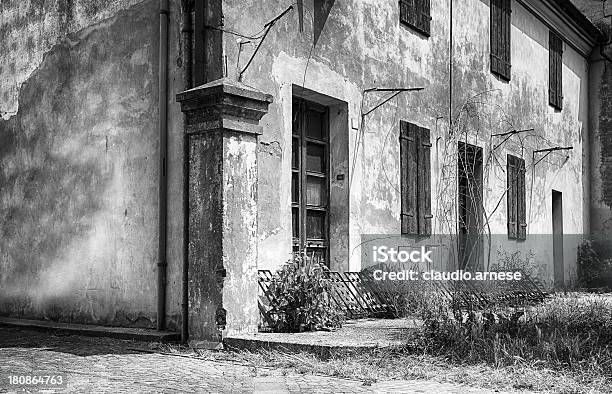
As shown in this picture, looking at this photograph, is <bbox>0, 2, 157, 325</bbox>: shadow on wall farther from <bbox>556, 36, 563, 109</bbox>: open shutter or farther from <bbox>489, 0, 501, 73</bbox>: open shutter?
<bbox>556, 36, 563, 109</bbox>: open shutter

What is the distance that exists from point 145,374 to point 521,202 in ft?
33.1

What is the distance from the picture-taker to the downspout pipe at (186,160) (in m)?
7.31

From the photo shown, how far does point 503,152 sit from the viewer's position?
13594 mm

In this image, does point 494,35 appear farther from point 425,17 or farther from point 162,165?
point 162,165

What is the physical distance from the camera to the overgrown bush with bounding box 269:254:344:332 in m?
7.56

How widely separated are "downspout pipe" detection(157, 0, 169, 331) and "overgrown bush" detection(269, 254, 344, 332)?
1132 mm

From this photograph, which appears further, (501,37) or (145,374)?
(501,37)

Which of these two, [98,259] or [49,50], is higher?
[49,50]

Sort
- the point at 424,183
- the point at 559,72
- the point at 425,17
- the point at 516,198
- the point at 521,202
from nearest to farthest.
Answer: the point at 424,183
the point at 425,17
the point at 516,198
the point at 521,202
the point at 559,72

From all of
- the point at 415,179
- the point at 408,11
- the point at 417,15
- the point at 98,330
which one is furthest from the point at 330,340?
the point at 417,15

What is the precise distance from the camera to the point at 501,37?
13773 millimetres

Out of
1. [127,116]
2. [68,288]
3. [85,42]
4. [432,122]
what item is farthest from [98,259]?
[432,122]

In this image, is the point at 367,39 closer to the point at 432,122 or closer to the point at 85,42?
the point at 432,122

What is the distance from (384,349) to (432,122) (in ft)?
18.9
